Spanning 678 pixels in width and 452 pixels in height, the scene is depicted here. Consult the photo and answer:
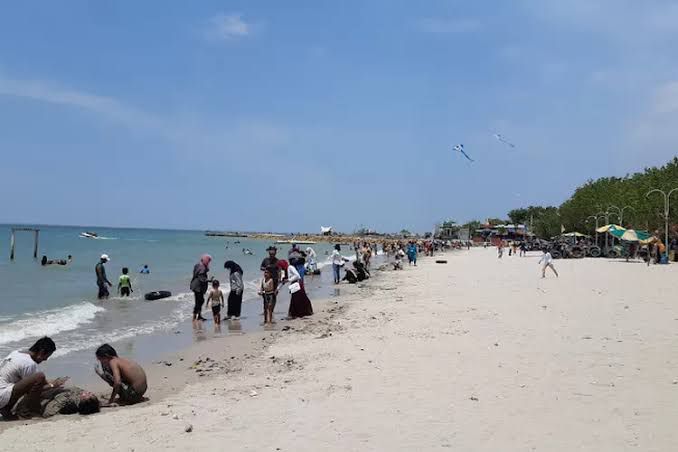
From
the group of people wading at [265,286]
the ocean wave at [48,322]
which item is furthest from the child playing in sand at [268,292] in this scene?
the ocean wave at [48,322]

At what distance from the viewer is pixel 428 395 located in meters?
6.21

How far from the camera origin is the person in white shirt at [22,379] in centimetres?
618

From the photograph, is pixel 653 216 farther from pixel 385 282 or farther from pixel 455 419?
pixel 455 419

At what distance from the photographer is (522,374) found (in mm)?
6961

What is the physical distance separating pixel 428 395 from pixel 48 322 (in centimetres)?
1056

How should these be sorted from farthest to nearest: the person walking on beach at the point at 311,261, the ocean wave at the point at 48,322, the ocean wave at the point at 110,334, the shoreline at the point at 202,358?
the person walking on beach at the point at 311,261
the ocean wave at the point at 48,322
the ocean wave at the point at 110,334
the shoreline at the point at 202,358

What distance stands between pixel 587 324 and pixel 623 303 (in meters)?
3.60

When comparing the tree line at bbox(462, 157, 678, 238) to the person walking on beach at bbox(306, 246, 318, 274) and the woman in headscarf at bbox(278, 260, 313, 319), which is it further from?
the woman in headscarf at bbox(278, 260, 313, 319)

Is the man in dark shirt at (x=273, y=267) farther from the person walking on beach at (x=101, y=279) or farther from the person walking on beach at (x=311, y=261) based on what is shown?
the person walking on beach at (x=311, y=261)

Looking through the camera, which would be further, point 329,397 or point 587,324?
point 587,324

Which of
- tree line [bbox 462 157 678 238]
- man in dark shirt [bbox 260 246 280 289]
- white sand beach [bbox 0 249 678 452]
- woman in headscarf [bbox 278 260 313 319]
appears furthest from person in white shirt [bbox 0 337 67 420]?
tree line [bbox 462 157 678 238]

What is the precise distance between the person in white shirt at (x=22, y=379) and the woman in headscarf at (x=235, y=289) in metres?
6.83

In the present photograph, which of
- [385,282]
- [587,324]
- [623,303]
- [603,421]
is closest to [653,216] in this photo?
[385,282]

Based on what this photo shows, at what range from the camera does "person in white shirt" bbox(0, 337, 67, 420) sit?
6176 mm
